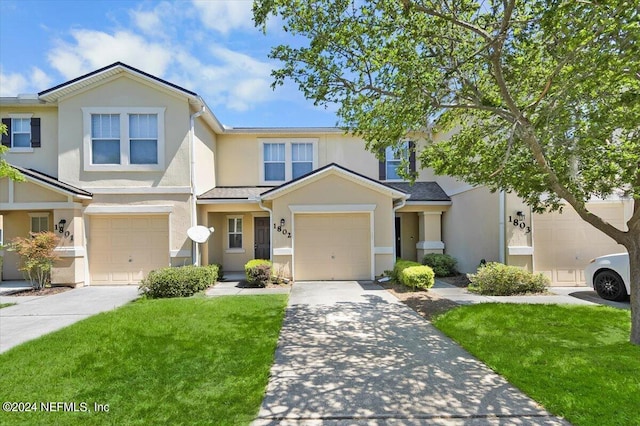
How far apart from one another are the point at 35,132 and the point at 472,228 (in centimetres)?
1737

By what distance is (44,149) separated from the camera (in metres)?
12.8

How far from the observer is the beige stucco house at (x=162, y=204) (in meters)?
11.3

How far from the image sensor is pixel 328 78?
22.0 feet

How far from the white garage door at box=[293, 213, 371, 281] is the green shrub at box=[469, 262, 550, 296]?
405 centimetres

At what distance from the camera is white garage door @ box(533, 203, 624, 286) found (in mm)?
11234

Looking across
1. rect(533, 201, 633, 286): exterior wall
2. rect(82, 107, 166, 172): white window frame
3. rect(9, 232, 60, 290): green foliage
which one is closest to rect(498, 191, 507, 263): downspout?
rect(533, 201, 633, 286): exterior wall

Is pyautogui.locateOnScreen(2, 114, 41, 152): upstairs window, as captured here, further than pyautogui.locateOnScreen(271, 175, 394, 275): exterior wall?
Yes

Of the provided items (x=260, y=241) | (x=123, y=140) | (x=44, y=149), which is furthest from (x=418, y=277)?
(x=44, y=149)

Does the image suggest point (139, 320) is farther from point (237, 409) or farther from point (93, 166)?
point (93, 166)

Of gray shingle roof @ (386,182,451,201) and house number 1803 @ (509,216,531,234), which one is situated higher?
gray shingle roof @ (386,182,451,201)

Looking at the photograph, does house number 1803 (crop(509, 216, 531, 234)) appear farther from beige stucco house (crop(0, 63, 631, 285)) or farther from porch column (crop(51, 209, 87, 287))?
porch column (crop(51, 209, 87, 287))

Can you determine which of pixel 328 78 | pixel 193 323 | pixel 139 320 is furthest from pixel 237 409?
pixel 328 78

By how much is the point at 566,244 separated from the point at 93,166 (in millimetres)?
16831

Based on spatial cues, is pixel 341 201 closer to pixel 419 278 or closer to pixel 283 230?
pixel 283 230
